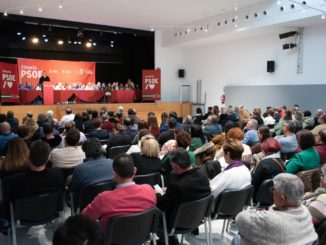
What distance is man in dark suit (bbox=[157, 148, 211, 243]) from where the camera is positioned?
2.74m

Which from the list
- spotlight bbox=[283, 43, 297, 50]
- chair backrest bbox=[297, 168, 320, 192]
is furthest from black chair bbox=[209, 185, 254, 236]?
spotlight bbox=[283, 43, 297, 50]

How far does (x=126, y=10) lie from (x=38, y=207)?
1081 cm

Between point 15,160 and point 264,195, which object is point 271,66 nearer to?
point 264,195

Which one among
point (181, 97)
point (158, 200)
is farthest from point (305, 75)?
point (158, 200)

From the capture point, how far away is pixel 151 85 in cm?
1584

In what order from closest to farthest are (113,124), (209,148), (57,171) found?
(57,171), (209,148), (113,124)

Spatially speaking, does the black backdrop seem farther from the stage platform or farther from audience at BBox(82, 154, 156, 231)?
audience at BBox(82, 154, 156, 231)

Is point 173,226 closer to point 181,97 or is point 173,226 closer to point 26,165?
point 26,165

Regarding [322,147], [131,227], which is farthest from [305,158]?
[131,227]

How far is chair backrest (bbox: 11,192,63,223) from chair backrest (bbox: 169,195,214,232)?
109cm

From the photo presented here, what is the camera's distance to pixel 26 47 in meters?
15.2

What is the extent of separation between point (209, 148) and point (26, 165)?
223 centimetres

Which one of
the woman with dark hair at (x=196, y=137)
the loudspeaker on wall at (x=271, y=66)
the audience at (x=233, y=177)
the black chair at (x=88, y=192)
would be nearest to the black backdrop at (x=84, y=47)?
the loudspeaker on wall at (x=271, y=66)

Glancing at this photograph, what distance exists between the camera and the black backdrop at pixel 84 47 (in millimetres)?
14336
